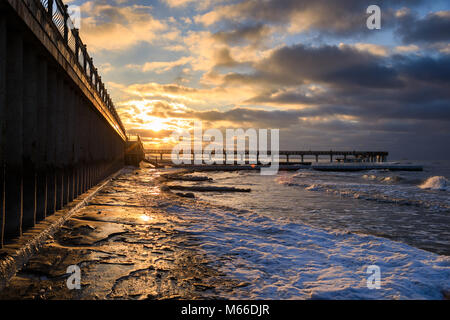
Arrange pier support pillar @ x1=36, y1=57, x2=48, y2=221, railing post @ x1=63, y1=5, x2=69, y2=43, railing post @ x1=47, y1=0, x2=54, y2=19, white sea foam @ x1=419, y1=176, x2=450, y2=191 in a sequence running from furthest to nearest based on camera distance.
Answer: white sea foam @ x1=419, y1=176, x2=450, y2=191 < railing post @ x1=63, y1=5, x2=69, y2=43 < railing post @ x1=47, y1=0, x2=54, y2=19 < pier support pillar @ x1=36, y1=57, x2=48, y2=221

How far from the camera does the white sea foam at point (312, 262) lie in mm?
4609

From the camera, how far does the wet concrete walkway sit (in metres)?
4.02

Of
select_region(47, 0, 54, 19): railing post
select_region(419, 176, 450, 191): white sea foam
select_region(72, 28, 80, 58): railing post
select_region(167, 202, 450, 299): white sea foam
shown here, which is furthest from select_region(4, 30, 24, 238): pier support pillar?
select_region(419, 176, 450, 191): white sea foam

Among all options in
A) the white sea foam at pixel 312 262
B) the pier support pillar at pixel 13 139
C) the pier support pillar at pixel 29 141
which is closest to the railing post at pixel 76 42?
the pier support pillar at pixel 29 141

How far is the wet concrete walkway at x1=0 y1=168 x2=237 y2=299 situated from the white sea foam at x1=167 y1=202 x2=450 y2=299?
1.79ft

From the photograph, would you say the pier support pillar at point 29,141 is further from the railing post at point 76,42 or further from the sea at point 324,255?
the railing post at point 76,42

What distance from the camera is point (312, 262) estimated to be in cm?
599

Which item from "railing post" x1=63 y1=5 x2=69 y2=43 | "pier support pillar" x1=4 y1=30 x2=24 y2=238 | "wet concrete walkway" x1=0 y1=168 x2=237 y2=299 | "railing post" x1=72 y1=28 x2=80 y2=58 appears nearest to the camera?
"wet concrete walkway" x1=0 y1=168 x2=237 y2=299

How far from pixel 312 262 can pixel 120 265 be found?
384 centimetres

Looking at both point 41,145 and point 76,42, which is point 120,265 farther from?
point 76,42

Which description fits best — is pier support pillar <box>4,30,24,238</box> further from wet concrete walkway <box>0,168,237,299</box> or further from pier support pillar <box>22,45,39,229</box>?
wet concrete walkway <box>0,168,237,299</box>
